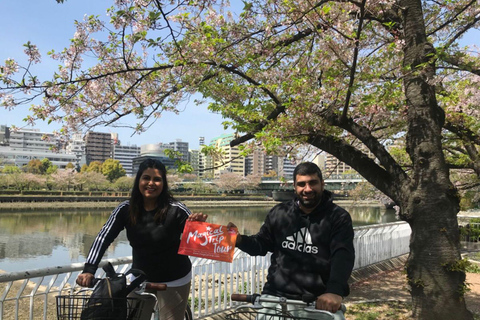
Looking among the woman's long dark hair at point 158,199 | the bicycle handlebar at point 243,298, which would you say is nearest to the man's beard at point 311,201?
the bicycle handlebar at point 243,298

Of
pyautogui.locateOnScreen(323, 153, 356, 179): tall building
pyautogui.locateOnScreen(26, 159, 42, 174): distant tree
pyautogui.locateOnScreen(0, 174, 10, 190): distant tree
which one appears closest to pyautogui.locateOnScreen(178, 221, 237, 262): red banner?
pyautogui.locateOnScreen(323, 153, 356, 179): tall building

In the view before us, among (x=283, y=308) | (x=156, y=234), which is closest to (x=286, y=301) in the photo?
(x=283, y=308)

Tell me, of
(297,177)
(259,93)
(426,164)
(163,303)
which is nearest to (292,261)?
(297,177)

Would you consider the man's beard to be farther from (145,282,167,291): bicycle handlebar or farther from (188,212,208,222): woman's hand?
(145,282,167,291): bicycle handlebar

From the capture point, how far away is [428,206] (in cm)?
405

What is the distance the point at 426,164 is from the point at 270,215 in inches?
105

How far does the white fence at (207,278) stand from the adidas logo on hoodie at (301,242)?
77.0 inches

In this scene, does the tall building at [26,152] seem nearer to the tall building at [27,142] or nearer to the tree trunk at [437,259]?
the tall building at [27,142]

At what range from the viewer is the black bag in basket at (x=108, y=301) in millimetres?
1865

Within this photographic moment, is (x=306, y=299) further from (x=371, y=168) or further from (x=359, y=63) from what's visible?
(x=359, y=63)

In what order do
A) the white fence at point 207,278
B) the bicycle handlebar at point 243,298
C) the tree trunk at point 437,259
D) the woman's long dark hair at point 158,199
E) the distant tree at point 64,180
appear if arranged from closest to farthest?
1. the bicycle handlebar at point 243,298
2. the woman's long dark hair at point 158,199
3. the white fence at point 207,278
4. the tree trunk at point 437,259
5. the distant tree at point 64,180

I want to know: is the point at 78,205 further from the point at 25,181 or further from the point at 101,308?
the point at 101,308

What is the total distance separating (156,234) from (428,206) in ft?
10.4

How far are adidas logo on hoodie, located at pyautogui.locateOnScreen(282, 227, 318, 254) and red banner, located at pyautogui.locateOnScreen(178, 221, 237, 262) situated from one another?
0.41 metres
